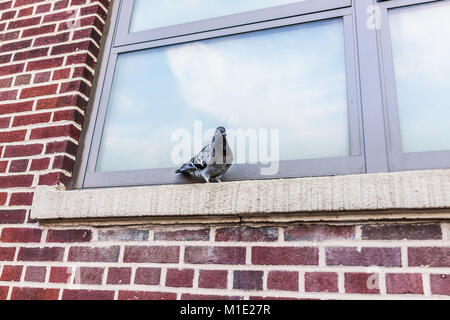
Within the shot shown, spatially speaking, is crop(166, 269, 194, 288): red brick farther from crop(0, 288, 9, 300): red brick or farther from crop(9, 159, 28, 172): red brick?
crop(9, 159, 28, 172): red brick

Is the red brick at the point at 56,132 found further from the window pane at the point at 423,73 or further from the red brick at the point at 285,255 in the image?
the window pane at the point at 423,73

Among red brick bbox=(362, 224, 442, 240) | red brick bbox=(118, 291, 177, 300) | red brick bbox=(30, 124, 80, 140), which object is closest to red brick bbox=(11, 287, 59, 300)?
red brick bbox=(118, 291, 177, 300)

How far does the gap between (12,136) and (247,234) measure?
143cm

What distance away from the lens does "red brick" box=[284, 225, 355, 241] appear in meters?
1.41

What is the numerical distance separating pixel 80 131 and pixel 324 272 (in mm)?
1430

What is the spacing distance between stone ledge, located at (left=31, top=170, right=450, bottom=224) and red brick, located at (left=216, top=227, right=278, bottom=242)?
43mm

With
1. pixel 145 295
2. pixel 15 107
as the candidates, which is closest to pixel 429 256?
pixel 145 295

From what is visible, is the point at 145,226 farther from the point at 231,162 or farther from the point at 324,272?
the point at 324,272

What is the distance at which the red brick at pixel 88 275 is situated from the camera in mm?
1646

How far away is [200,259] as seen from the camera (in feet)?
5.08

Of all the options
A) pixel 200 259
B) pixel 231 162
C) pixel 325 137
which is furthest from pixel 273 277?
pixel 325 137

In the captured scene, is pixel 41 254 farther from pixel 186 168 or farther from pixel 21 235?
pixel 186 168

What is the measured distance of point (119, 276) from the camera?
1622 millimetres

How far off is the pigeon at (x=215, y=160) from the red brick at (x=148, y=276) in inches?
17.6
